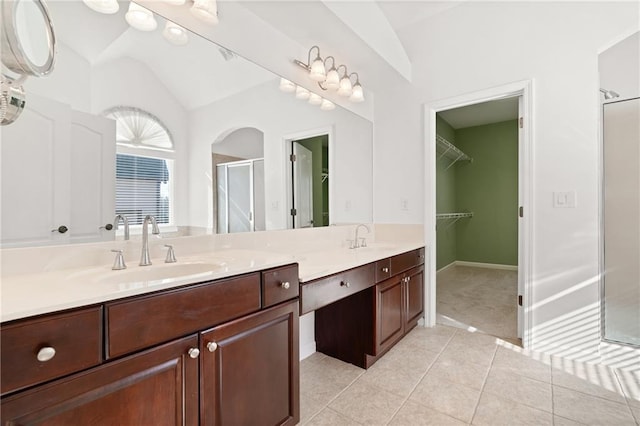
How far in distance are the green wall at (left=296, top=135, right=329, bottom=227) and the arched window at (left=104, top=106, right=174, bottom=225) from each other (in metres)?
1.11

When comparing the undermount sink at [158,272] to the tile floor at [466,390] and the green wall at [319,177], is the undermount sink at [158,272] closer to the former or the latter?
the tile floor at [466,390]

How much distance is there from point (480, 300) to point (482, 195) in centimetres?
254

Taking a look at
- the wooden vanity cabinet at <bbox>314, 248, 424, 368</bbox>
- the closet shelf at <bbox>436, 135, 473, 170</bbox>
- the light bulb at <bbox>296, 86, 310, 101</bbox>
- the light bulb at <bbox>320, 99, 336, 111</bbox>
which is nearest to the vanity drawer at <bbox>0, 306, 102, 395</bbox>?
the wooden vanity cabinet at <bbox>314, 248, 424, 368</bbox>

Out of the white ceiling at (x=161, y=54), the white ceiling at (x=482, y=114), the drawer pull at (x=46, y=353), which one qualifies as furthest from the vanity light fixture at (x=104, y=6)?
the white ceiling at (x=482, y=114)

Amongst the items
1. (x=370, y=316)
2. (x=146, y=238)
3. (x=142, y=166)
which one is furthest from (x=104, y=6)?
(x=370, y=316)

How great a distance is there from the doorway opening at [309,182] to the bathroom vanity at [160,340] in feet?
2.21

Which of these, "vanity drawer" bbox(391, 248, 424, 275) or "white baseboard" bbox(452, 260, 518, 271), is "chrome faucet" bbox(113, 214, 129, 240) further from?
"white baseboard" bbox(452, 260, 518, 271)

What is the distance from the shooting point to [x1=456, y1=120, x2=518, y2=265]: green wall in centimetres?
498

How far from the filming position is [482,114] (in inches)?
180

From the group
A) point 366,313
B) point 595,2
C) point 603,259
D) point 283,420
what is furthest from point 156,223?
point 595,2

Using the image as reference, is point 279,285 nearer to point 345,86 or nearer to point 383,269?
point 383,269

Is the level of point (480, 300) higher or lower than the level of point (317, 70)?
lower

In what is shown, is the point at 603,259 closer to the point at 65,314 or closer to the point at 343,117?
the point at 343,117

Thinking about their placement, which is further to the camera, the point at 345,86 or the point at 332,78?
the point at 345,86
